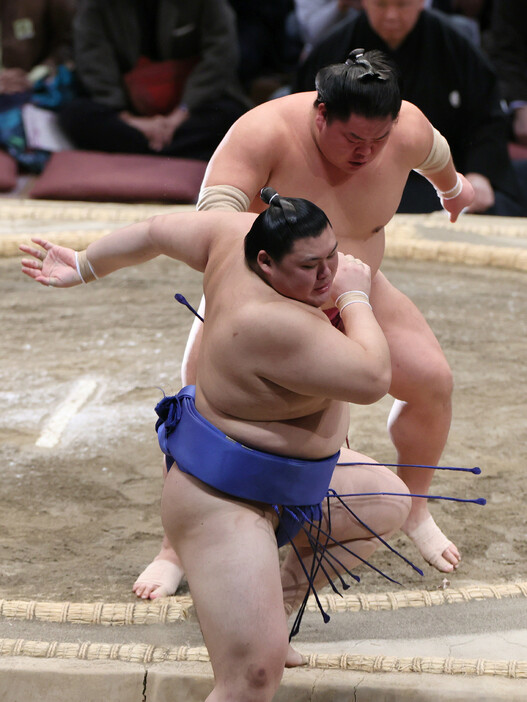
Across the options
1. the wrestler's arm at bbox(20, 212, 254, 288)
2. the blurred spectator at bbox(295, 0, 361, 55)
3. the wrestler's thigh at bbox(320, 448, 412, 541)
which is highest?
the wrestler's arm at bbox(20, 212, 254, 288)

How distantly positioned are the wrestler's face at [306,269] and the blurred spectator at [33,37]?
12.9ft

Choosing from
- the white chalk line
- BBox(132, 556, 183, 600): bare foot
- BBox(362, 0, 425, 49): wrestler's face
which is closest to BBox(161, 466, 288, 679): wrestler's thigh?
BBox(132, 556, 183, 600): bare foot

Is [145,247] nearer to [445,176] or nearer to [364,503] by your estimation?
[364,503]

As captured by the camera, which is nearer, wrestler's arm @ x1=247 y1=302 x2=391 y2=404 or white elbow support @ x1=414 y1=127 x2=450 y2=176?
wrestler's arm @ x1=247 y1=302 x2=391 y2=404

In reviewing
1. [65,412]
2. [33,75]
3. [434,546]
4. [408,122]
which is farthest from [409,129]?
[33,75]

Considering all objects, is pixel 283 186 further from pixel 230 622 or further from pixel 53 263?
pixel 230 622

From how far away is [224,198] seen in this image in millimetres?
1818

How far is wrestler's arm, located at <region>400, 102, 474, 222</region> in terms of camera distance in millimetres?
1948

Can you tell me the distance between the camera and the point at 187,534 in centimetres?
155

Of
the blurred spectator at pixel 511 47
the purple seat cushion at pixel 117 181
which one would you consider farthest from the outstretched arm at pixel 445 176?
the blurred spectator at pixel 511 47

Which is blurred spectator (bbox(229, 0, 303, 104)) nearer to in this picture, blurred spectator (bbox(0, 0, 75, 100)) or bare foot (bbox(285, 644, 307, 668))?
blurred spectator (bbox(0, 0, 75, 100))

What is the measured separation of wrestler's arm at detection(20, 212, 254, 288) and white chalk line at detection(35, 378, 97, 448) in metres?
0.93

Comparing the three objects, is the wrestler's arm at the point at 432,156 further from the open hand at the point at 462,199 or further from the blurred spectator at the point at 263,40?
the blurred spectator at the point at 263,40

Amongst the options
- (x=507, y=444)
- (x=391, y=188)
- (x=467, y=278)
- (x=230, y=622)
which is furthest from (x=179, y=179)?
(x=230, y=622)
